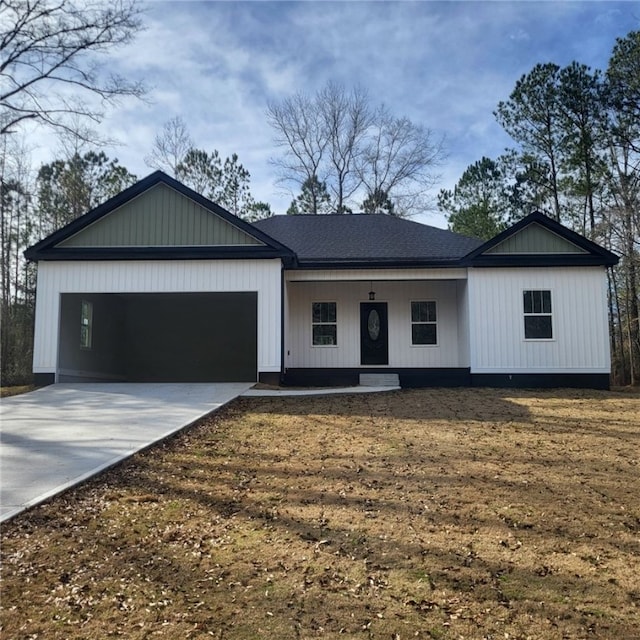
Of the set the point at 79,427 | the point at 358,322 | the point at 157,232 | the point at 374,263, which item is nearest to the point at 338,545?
the point at 79,427

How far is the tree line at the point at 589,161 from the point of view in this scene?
18391 mm

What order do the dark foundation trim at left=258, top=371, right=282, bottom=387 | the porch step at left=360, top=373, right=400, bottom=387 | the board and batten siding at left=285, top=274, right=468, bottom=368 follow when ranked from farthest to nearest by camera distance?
the board and batten siding at left=285, top=274, right=468, bottom=368 < the porch step at left=360, top=373, right=400, bottom=387 < the dark foundation trim at left=258, top=371, right=282, bottom=387

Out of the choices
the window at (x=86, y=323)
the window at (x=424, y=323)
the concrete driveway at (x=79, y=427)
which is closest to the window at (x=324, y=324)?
the window at (x=424, y=323)

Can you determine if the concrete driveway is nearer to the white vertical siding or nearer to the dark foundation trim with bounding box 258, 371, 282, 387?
the dark foundation trim with bounding box 258, 371, 282, 387

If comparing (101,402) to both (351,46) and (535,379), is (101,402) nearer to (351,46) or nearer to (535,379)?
(535,379)

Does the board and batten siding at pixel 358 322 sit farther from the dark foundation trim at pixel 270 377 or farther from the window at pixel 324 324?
the dark foundation trim at pixel 270 377

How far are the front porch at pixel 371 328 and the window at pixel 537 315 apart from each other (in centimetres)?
183

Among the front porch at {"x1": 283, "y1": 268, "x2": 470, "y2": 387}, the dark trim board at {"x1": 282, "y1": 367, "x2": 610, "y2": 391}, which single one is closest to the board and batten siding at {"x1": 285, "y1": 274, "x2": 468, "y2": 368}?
the front porch at {"x1": 283, "y1": 268, "x2": 470, "y2": 387}

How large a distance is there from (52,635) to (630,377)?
72.1ft

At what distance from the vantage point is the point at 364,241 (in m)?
14.9

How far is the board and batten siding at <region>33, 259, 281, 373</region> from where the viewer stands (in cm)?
1197

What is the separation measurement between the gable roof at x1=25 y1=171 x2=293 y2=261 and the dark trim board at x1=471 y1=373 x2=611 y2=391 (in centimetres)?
564

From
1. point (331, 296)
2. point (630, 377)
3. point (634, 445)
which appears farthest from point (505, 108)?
point (634, 445)

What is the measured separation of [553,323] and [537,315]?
16.4 inches
